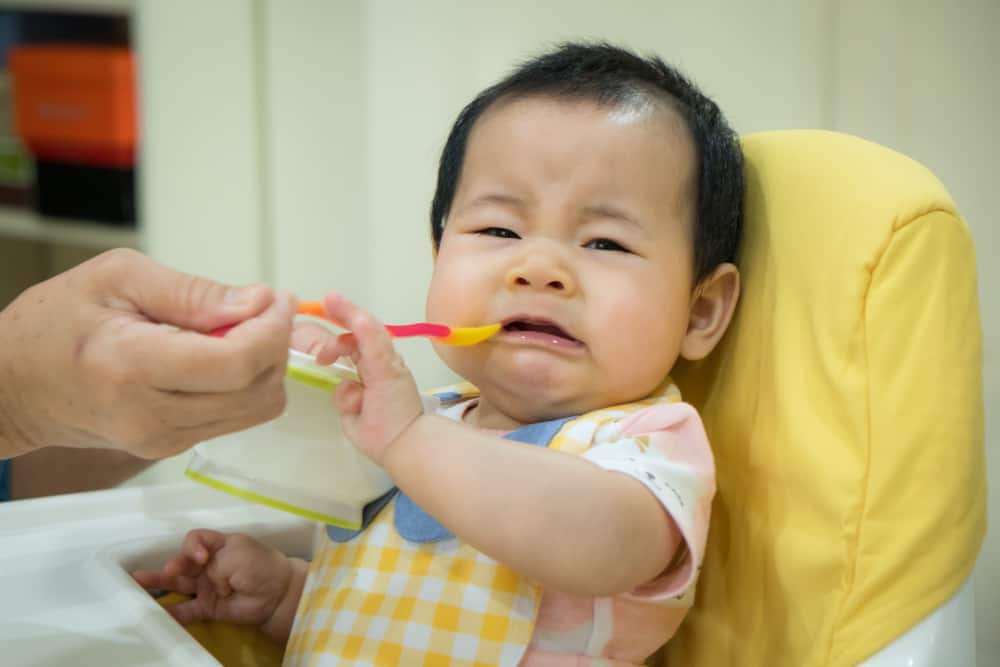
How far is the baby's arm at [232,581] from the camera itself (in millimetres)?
917

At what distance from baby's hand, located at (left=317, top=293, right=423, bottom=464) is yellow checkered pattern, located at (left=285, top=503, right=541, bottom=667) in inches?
5.9

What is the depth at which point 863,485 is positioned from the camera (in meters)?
0.69

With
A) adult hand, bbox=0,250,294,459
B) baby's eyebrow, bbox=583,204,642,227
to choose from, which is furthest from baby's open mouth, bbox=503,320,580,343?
adult hand, bbox=0,250,294,459

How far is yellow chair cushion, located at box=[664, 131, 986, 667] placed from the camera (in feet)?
2.23

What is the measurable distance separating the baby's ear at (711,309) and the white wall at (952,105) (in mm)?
491

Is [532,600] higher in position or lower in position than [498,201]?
lower

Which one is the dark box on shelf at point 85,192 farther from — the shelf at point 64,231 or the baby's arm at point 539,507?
the baby's arm at point 539,507

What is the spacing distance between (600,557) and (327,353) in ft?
0.78

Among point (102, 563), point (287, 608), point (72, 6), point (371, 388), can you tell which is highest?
point (72, 6)

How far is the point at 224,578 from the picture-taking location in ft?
3.04

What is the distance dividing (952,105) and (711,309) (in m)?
0.54

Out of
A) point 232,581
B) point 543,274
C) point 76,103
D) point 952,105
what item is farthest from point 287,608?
point 76,103

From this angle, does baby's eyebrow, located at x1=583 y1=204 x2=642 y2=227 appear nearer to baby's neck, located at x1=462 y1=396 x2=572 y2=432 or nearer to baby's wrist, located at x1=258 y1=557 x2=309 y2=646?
baby's neck, located at x1=462 y1=396 x2=572 y2=432

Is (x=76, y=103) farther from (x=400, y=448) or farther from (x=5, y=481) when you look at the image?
(x=400, y=448)
